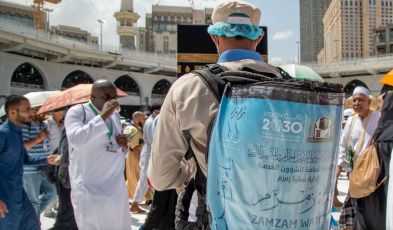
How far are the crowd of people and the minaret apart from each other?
45.1 m

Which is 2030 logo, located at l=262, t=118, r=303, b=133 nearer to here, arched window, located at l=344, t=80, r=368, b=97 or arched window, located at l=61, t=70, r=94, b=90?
arched window, located at l=61, t=70, r=94, b=90

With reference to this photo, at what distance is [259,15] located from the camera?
1410mm

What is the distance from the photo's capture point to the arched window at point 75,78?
111ft

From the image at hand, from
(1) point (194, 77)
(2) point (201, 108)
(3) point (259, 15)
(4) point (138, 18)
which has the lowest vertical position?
(2) point (201, 108)

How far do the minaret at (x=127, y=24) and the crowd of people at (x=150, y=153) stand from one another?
45074 millimetres

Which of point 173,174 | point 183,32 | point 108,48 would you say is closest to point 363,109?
point 183,32

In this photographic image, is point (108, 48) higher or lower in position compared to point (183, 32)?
higher

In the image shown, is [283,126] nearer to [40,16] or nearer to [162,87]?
[162,87]

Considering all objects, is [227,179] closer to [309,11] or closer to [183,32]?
[183,32]

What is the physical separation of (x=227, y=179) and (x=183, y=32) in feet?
11.8

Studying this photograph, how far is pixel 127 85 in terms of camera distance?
39562 millimetres

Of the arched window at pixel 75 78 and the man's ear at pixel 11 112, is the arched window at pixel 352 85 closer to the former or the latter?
the arched window at pixel 75 78

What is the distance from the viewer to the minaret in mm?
48219

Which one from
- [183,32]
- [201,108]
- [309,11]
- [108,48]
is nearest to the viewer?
[201,108]
